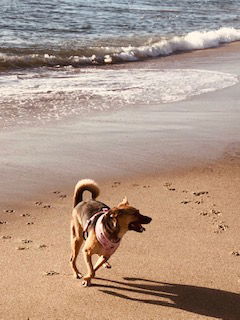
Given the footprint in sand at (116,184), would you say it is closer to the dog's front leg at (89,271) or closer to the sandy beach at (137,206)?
the sandy beach at (137,206)

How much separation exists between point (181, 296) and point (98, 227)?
84 centimetres

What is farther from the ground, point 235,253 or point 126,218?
point 126,218

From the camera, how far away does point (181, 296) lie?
188 inches

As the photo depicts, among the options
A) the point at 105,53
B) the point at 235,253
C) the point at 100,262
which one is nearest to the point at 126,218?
the point at 100,262

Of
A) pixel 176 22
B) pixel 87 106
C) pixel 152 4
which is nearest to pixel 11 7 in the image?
pixel 176 22

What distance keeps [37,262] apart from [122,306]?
97 cm

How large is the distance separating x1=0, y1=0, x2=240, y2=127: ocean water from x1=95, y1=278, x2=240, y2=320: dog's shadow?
5.26 m

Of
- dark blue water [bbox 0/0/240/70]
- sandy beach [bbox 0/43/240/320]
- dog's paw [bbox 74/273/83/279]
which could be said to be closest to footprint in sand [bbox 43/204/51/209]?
sandy beach [bbox 0/43/240/320]

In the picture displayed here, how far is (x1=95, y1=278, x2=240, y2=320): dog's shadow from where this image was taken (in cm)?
460

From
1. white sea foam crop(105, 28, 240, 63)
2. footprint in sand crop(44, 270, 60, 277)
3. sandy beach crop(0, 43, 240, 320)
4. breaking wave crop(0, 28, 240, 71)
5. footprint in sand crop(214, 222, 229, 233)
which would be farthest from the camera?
white sea foam crop(105, 28, 240, 63)

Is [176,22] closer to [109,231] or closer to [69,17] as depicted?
[69,17]

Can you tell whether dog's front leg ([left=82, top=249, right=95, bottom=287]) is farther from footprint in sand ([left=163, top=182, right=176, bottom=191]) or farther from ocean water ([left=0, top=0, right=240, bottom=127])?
ocean water ([left=0, top=0, right=240, bottom=127])

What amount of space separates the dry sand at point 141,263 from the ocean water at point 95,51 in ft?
12.4

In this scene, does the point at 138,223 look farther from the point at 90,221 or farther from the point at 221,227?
the point at 221,227
